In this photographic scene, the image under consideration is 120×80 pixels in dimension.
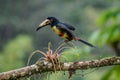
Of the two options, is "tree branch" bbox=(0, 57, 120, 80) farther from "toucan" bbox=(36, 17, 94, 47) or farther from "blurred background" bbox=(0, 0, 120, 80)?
"blurred background" bbox=(0, 0, 120, 80)

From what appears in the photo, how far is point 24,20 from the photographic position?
28172 millimetres

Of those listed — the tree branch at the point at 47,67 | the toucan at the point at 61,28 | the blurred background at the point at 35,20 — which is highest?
the blurred background at the point at 35,20

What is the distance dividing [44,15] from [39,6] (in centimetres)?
238

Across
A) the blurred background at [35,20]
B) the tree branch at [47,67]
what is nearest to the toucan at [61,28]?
the tree branch at [47,67]

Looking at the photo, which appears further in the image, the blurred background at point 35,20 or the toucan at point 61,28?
the blurred background at point 35,20

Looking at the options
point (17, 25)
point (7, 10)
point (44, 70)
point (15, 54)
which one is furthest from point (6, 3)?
point (44, 70)

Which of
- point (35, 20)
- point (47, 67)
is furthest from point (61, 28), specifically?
point (35, 20)

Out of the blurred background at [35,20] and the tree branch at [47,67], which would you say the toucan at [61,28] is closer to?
the tree branch at [47,67]

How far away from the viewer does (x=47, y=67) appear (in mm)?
3883

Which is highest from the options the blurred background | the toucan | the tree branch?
the blurred background

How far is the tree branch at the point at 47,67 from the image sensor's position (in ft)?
12.6

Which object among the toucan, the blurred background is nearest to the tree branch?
the toucan

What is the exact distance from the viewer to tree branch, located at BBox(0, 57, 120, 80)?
3852mm

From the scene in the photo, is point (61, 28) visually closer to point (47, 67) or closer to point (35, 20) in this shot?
point (47, 67)
